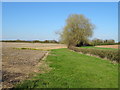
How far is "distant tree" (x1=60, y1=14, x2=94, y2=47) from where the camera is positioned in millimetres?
38688

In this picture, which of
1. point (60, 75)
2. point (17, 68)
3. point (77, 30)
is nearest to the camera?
point (60, 75)

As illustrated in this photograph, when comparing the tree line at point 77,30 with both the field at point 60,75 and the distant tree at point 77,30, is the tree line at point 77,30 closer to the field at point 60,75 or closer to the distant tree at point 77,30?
the distant tree at point 77,30

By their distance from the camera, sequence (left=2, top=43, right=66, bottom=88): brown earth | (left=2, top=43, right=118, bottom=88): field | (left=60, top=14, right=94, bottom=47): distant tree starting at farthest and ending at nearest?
(left=60, top=14, right=94, bottom=47): distant tree, (left=2, top=43, right=66, bottom=88): brown earth, (left=2, top=43, right=118, bottom=88): field

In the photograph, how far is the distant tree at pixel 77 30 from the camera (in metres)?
38.7

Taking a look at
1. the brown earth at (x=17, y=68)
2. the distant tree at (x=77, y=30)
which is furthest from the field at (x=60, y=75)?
the distant tree at (x=77, y=30)

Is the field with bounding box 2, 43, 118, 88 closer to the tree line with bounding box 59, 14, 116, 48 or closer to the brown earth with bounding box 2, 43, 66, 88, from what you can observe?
the brown earth with bounding box 2, 43, 66, 88

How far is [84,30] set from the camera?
39.0 meters

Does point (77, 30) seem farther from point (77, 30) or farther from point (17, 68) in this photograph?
point (17, 68)

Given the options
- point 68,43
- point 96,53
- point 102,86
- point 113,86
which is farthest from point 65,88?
point 68,43

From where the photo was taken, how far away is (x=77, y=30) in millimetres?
38906

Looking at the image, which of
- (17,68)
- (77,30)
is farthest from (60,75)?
(77,30)

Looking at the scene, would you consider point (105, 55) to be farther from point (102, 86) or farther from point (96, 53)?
point (102, 86)

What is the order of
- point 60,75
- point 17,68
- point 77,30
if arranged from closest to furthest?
1. point 60,75
2. point 17,68
3. point 77,30

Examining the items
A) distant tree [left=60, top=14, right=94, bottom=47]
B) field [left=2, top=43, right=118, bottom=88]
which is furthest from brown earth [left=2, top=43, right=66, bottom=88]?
distant tree [left=60, top=14, right=94, bottom=47]
